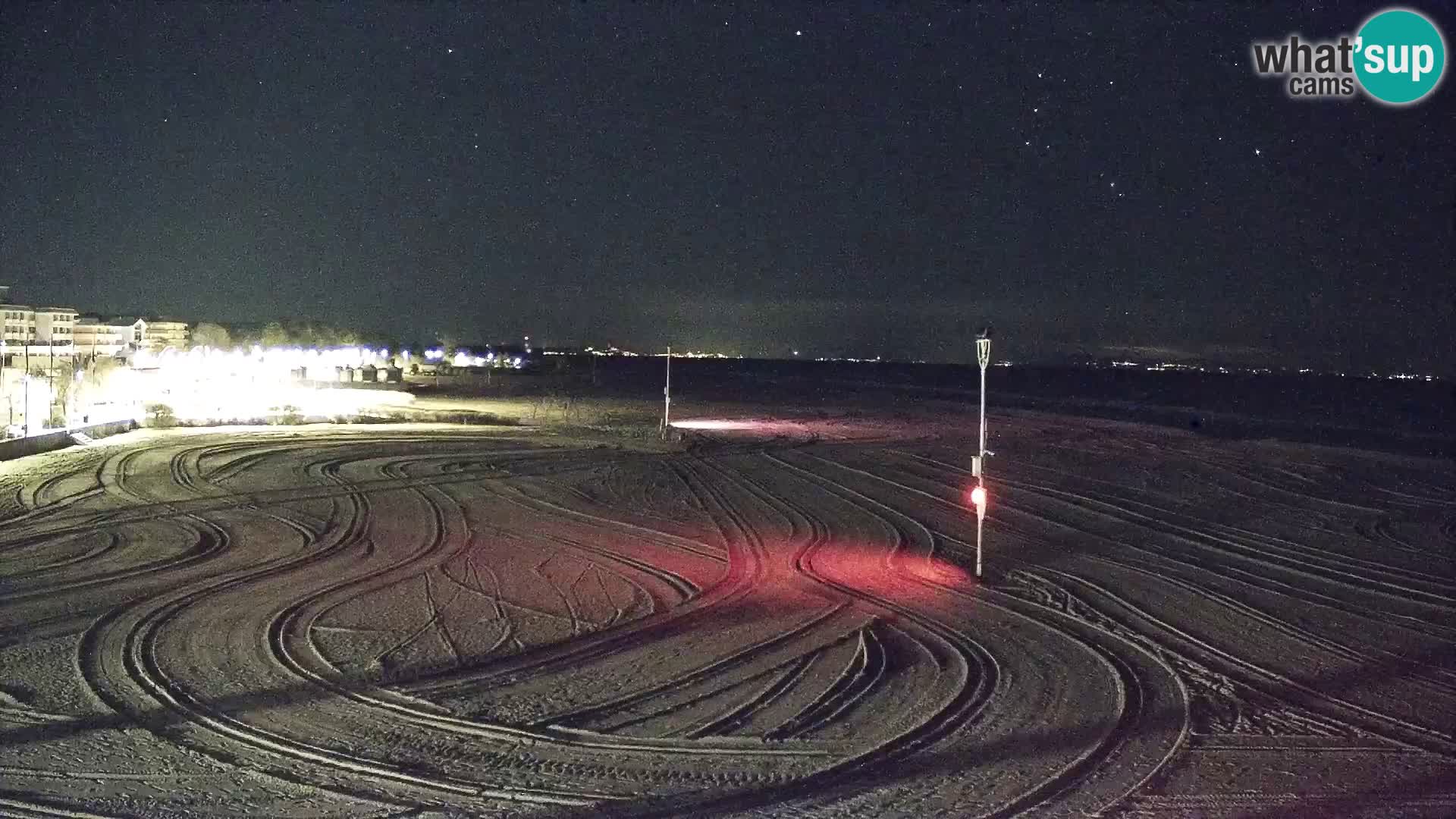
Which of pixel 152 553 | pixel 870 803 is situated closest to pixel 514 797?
pixel 870 803

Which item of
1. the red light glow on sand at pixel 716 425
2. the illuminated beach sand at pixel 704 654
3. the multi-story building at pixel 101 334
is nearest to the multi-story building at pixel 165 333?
the multi-story building at pixel 101 334

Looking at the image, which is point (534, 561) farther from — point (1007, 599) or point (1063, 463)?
point (1063, 463)

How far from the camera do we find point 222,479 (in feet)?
79.7

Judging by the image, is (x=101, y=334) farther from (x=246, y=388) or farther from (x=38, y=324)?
(x=246, y=388)

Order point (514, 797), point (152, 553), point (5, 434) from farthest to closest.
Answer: point (5, 434), point (152, 553), point (514, 797)

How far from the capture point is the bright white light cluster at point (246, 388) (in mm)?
45375

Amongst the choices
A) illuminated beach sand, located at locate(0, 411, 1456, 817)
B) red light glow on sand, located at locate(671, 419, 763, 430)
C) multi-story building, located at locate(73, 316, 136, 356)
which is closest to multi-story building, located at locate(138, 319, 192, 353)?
multi-story building, located at locate(73, 316, 136, 356)

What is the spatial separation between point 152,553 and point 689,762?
11135 mm

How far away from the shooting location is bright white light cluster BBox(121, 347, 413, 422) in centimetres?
4538

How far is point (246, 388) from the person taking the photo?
6375 centimetres

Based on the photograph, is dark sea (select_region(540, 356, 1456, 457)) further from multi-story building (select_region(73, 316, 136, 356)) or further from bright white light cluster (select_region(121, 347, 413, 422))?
multi-story building (select_region(73, 316, 136, 356))

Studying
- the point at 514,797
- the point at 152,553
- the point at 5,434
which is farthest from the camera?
the point at 5,434

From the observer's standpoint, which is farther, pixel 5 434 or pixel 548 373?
pixel 548 373

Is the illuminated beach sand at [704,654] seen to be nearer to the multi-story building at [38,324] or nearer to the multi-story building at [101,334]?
→ the multi-story building at [38,324]
